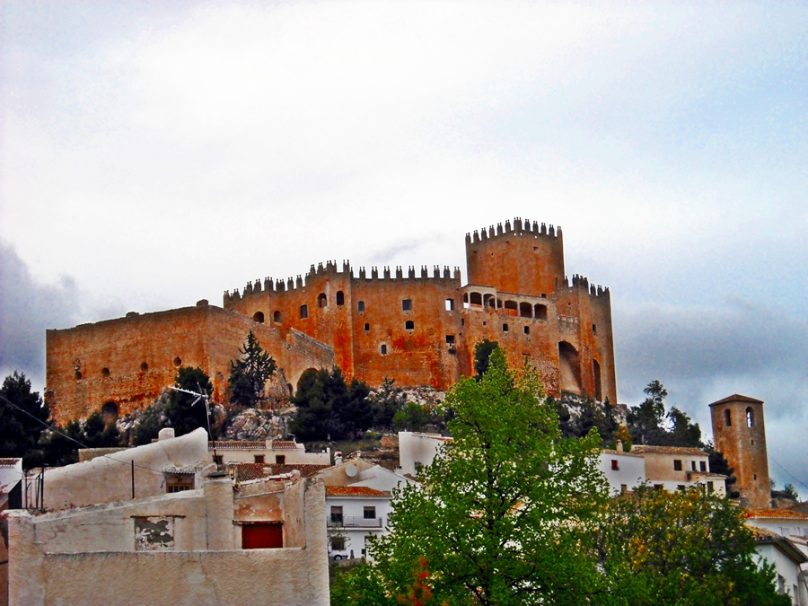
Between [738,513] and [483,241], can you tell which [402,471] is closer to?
[738,513]

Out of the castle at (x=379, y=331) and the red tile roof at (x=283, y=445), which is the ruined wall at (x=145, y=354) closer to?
the castle at (x=379, y=331)

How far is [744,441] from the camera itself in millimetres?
85188

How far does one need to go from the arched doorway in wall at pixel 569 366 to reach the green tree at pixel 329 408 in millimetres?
16687

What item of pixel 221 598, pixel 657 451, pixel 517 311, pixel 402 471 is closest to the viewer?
pixel 221 598

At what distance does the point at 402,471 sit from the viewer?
209 ft

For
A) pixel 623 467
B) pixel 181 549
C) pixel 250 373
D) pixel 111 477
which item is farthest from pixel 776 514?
pixel 181 549

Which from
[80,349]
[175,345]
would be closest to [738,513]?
[175,345]

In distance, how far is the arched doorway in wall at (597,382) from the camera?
9299cm

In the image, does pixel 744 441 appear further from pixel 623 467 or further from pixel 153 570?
pixel 153 570

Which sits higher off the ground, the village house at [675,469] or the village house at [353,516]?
the village house at [675,469]

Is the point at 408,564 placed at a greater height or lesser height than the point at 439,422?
lesser

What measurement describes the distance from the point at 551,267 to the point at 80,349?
29406 mm

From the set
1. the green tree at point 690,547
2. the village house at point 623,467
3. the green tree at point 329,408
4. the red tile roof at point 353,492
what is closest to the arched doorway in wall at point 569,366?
the green tree at point 329,408

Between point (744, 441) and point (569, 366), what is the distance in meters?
12.2
